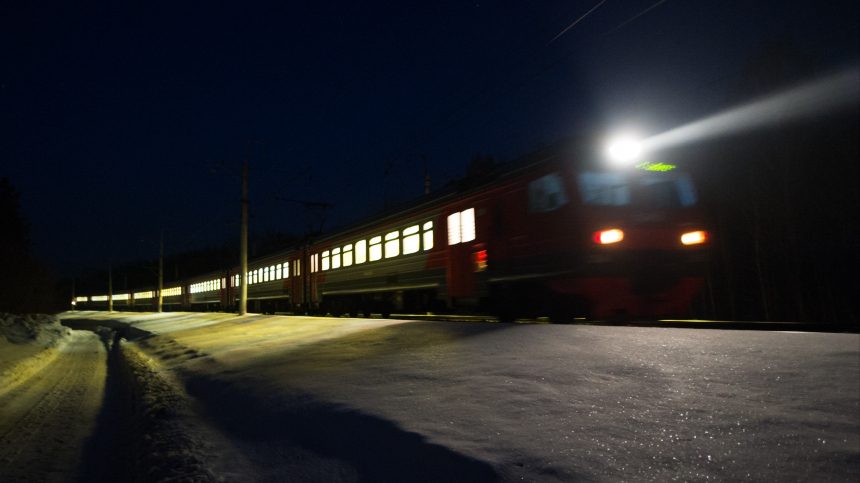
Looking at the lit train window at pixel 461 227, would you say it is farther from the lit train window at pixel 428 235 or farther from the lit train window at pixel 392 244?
the lit train window at pixel 392 244

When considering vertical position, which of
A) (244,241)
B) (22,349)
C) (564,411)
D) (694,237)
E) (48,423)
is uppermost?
(244,241)

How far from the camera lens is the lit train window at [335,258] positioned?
→ 623 inches

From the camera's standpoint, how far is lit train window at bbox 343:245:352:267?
49.3 feet

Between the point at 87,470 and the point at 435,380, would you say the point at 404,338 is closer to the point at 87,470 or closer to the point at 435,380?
the point at 435,380

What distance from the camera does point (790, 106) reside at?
67.1 ft

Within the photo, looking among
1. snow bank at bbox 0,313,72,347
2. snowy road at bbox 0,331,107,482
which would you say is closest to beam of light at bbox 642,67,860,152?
snowy road at bbox 0,331,107,482

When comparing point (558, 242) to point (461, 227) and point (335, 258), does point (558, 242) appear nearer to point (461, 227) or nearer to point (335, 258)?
point (461, 227)

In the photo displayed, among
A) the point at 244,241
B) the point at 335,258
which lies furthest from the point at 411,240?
the point at 244,241

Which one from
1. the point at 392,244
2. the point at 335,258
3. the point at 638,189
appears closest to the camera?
the point at 638,189

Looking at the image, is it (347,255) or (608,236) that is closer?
(608,236)

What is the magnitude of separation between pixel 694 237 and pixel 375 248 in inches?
302

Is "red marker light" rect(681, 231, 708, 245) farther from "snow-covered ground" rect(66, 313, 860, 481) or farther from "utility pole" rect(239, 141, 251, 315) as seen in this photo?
"utility pole" rect(239, 141, 251, 315)

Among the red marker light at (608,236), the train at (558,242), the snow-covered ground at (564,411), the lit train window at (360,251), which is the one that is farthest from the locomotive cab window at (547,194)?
the lit train window at (360,251)

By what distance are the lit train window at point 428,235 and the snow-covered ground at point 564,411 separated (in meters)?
5.43
